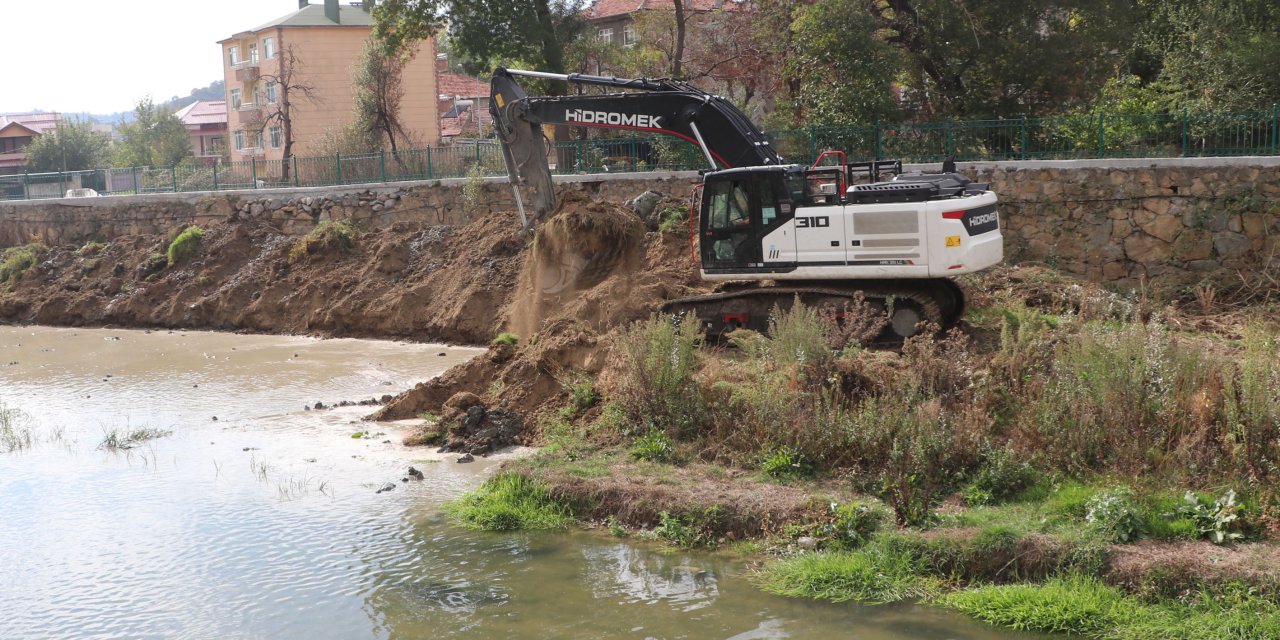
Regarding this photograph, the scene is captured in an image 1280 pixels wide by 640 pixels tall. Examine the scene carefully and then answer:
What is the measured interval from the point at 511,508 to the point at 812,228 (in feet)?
17.2

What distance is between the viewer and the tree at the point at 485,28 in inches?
941

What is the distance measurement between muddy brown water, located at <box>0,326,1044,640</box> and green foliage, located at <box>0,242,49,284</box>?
534 inches

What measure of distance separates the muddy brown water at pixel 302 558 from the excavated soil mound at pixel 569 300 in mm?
1318

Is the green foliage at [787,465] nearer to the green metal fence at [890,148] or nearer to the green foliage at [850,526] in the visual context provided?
the green foliage at [850,526]

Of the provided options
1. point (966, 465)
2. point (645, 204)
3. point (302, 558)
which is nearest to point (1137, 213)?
point (645, 204)

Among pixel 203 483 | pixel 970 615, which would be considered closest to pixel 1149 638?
pixel 970 615

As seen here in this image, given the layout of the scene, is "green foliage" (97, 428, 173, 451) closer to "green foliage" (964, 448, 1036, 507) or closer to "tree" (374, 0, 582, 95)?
"green foliage" (964, 448, 1036, 507)

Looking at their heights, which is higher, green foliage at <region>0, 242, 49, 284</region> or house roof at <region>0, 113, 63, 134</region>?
house roof at <region>0, 113, 63, 134</region>

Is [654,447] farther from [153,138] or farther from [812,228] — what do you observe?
[153,138]

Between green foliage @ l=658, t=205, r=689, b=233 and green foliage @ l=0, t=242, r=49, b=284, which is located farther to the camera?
green foliage @ l=0, t=242, r=49, b=284

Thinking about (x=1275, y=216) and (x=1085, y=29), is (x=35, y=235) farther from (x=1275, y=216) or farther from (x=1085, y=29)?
(x=1275, y=216)

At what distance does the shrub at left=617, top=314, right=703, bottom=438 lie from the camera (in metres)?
10.9

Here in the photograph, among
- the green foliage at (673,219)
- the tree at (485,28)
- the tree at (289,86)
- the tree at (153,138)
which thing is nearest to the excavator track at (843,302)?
the green foliage at (673,219)

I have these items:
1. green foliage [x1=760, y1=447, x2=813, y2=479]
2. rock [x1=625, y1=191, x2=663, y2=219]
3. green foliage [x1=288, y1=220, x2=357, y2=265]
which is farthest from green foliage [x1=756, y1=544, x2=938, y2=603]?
green foliage [x1=288, y1=220, x2=357, y2=265]
